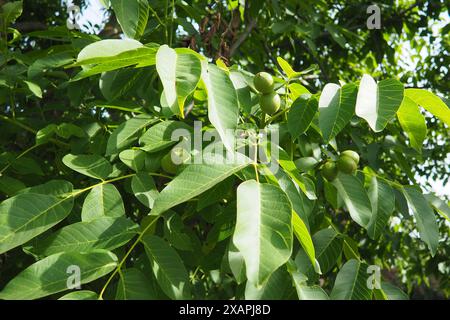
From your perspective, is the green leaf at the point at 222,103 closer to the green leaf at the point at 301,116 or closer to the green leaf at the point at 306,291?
the green leaf at the point at 301,116

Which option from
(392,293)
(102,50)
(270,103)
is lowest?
(392,293)

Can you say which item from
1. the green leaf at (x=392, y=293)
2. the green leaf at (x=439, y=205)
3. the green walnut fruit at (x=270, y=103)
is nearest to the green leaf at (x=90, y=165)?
the green walnut fruit at (x=270, y=103)

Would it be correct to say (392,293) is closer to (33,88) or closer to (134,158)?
(134,158)

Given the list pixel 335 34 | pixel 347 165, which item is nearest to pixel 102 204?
pixel 347 165

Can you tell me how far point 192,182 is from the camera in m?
1.03

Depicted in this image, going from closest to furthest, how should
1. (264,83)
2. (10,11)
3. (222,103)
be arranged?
(222,103) → (264,83) → (10,11)

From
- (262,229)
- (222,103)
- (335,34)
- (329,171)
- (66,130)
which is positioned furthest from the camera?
(335,34)

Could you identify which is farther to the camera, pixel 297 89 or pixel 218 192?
pixel 297 89

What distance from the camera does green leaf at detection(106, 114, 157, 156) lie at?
1.42 metres

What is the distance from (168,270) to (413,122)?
715mm

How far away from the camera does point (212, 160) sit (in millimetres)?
1093

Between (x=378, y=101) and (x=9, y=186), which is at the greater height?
(x=378, y=101)

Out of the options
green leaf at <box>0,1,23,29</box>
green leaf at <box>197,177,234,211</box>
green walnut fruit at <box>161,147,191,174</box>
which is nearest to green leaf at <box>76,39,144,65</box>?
green walnut fruit at <box>161,147,191,174</box>
